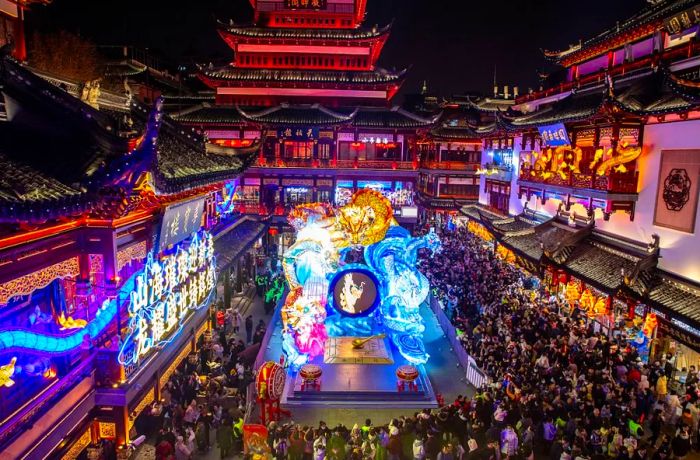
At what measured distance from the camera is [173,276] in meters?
11.8

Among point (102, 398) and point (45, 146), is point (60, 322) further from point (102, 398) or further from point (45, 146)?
point (45, 146)

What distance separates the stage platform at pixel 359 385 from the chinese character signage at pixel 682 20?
15333mm

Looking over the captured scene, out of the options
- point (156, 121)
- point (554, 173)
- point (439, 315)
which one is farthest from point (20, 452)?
point (554, 173)

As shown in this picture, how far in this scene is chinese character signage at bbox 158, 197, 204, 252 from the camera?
11.8m

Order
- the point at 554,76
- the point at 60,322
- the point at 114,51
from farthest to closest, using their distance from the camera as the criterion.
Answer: the point at 114,51 → the point at 554,76 → the point at 60,322

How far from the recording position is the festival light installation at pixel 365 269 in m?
17.6

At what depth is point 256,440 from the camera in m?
11.9

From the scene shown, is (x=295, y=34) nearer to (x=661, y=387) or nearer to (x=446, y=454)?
(x=661, y=387)

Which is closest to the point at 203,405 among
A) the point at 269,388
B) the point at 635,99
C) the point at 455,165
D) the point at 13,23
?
the point at 269,388

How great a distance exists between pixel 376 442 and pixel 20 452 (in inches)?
303

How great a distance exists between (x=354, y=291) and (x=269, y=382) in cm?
509

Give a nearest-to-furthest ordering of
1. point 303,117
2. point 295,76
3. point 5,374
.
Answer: point 5,374
point 303,117
point 295,76

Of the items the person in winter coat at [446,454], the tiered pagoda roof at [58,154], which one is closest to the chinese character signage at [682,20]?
the person in winter coat at [446,454]

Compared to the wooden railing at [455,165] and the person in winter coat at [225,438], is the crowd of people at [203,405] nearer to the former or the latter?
the person in winter coat at [225,438]
